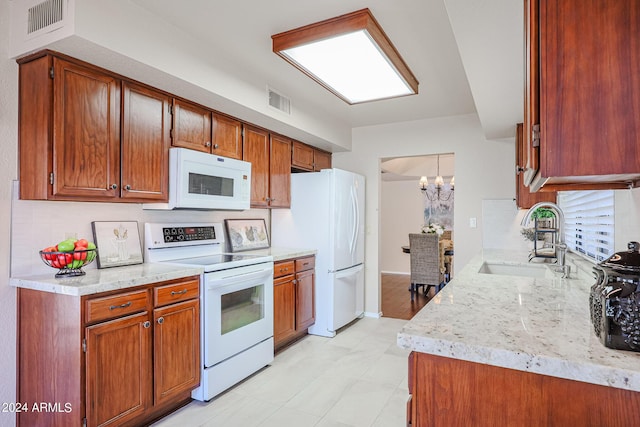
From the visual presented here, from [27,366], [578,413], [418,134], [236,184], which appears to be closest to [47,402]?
[27,366]

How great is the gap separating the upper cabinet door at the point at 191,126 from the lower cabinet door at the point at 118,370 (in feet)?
4.01

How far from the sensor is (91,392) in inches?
70.6

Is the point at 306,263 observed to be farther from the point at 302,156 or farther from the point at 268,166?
the point at 302,156

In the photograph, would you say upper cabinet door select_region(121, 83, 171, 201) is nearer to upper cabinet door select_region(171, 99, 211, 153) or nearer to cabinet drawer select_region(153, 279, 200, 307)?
upper cabinet door select_region(171, 99, 211, 153)

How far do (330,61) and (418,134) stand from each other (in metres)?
2.18

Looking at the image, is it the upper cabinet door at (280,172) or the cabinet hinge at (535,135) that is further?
Result: the upper cabinet door at (280,172)

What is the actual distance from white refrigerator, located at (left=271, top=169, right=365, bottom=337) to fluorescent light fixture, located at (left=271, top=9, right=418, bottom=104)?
1.17 meters

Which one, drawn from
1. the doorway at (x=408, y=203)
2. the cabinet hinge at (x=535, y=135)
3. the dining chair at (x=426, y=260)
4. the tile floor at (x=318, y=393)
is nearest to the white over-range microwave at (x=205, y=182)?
the tile floor at (x=318, y=393)

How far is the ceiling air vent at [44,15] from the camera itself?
1769 mm

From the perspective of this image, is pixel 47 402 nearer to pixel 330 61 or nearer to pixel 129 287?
pixel 129 287

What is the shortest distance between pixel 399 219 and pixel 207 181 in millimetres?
5975

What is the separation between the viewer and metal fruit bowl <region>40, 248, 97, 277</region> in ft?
6.26

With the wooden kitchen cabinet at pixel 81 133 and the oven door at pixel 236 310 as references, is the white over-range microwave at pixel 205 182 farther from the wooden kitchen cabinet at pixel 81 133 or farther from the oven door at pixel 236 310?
the oven door at pixel 236 310

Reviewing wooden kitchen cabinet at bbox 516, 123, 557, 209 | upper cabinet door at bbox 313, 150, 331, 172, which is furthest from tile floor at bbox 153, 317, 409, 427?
upper cabinet door at bbox 313, 150, 331, 172
